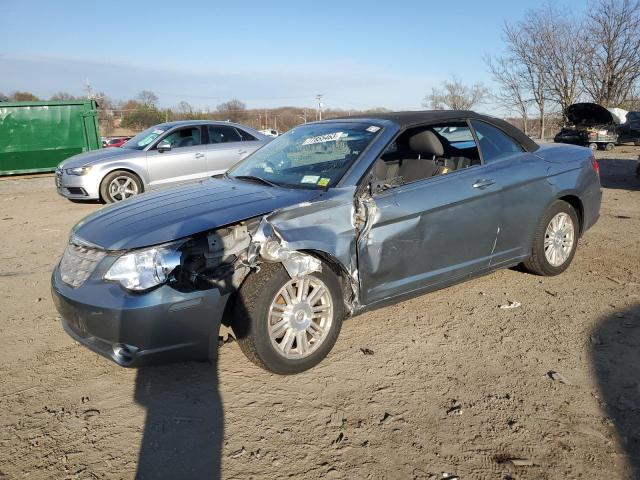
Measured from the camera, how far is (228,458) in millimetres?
2537

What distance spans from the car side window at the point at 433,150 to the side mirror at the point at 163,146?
20.7 feet

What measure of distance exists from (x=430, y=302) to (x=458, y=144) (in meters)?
1.38

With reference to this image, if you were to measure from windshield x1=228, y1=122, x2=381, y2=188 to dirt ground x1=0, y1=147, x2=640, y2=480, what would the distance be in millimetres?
1213

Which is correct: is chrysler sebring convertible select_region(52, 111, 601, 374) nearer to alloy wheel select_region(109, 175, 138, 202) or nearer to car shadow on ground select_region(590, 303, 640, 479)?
car shadow on ground select_region(590, 303, 640, 479)

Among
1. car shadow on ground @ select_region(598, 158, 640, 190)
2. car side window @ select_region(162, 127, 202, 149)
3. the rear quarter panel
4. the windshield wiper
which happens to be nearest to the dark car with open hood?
car shadow on ground @ select_region(598, 158, 640, 190)

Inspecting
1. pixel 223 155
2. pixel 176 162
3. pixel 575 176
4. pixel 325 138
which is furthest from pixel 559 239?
pixel 176 162

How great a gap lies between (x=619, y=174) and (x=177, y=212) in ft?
41.4

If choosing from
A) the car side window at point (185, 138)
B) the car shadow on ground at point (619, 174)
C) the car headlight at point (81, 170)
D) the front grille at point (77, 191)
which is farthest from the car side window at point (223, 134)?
the car shadow on ground at point (619, 174)

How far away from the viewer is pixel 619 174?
1272 cm

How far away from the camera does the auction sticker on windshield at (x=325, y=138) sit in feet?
13.4

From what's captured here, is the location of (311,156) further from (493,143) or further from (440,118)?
(493,143)

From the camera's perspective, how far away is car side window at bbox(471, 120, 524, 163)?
14.3 feet

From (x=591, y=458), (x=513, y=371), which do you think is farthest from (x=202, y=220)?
(x=591, y=458)

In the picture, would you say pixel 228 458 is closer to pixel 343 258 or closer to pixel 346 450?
pixel 346 450
